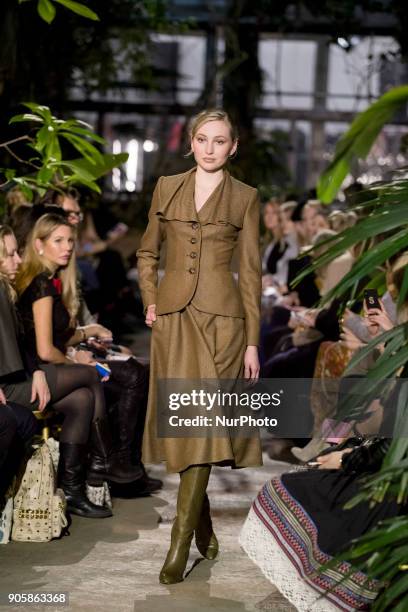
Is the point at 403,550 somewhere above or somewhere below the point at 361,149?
below

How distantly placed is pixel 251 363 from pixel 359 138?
5.68ft

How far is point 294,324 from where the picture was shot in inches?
247

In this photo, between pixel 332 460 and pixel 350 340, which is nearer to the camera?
pixel 332 460

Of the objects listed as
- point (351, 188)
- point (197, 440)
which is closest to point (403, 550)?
point (197, 440)

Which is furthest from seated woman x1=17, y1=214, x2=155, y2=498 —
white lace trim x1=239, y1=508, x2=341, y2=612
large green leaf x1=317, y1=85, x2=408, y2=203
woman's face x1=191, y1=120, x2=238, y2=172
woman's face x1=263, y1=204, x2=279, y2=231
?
woman's face x1=263, y1=204, x2=279, y2=231

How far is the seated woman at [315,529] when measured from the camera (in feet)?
10.0

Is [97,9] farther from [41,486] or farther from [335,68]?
[335,68]

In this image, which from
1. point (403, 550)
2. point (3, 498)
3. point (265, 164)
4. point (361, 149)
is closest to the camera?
point (361, 149)

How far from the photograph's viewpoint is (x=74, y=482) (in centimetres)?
439

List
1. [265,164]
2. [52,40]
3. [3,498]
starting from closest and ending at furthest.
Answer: [3,498] < [52,40] < [265,164]

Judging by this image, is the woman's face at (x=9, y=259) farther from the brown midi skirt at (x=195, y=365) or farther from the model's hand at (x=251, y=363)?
the model's hand at (x=251, y=363)

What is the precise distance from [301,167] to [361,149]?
14.7 meters

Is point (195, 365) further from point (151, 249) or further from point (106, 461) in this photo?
point (106, 461)

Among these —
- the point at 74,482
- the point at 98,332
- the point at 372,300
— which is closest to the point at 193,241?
the point at 372,300
